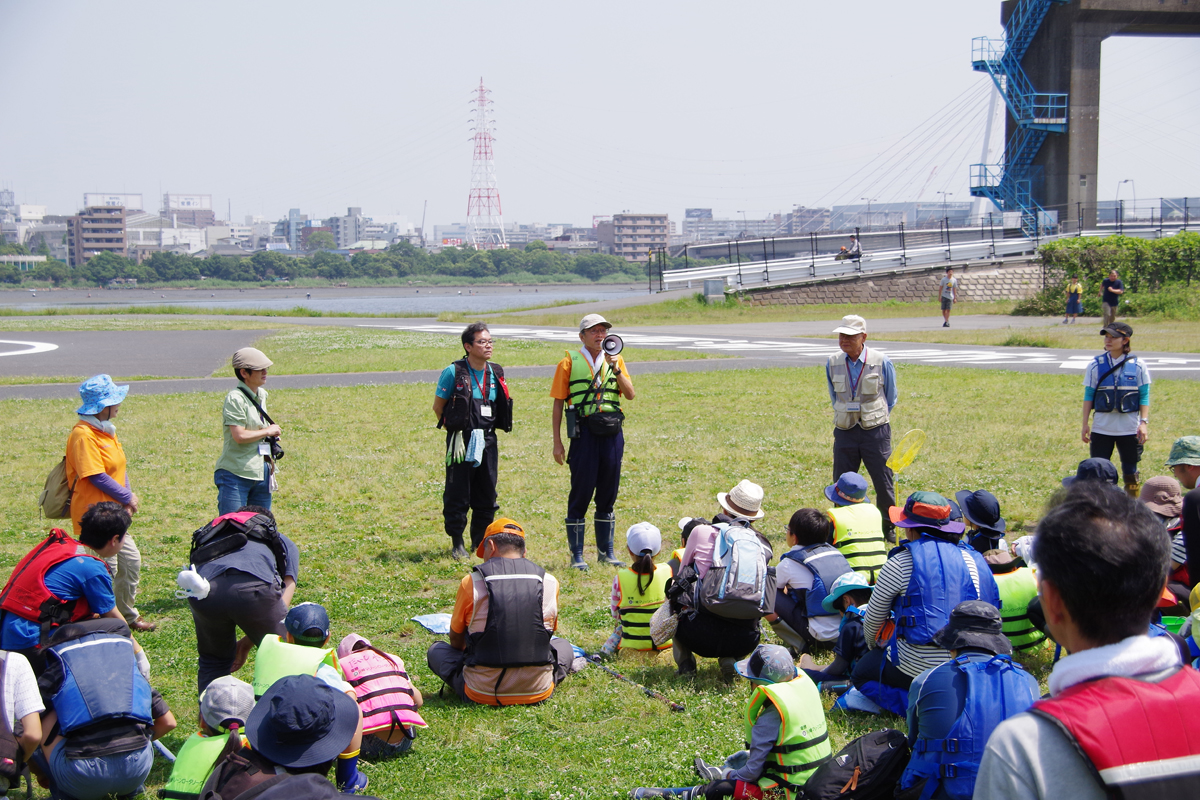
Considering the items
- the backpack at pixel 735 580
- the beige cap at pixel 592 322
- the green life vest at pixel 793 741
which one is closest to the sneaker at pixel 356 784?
the green life vest at pixel 793 741

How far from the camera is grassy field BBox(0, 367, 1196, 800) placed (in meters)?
4.80

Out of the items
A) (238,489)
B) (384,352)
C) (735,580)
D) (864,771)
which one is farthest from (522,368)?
(864,771)

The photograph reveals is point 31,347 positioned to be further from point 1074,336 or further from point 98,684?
point 1074,336

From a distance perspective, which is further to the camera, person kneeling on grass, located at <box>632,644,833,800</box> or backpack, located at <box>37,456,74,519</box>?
backpack, located at <box>37,456,74,519</box>

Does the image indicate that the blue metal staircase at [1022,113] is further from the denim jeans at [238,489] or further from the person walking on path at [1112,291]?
the denim jeans at [238,489]

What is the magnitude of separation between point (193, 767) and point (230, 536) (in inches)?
63.9

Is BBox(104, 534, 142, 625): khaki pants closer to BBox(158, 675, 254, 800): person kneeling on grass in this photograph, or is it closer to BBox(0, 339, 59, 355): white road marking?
BBox(158, 675, 254, 800): person kneeling on grass

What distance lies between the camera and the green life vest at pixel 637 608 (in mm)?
6121

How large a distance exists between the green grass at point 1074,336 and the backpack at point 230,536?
76.3 feet

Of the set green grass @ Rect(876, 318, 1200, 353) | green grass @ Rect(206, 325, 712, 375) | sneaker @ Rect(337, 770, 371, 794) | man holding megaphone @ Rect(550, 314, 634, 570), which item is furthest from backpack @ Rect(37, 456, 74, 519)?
green grass @ Rect(876, 318, 1200, 353)

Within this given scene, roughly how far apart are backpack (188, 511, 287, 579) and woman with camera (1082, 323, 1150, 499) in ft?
25.8

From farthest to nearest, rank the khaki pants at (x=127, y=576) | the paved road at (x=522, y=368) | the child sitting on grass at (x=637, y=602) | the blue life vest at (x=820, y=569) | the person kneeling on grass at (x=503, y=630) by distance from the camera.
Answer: the paved road at (x=522, y=368)
the khaki pants at (x=127, y=576)
the child sitting on grass at (x=637, y=602)
the blue life vest at (x=820, y=569)
the person kneeling on grass at (x=503, y=630)

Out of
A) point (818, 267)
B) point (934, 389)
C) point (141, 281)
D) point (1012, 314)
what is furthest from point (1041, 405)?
point (141, 281)

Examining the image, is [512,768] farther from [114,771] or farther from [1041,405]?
[1041,405]
